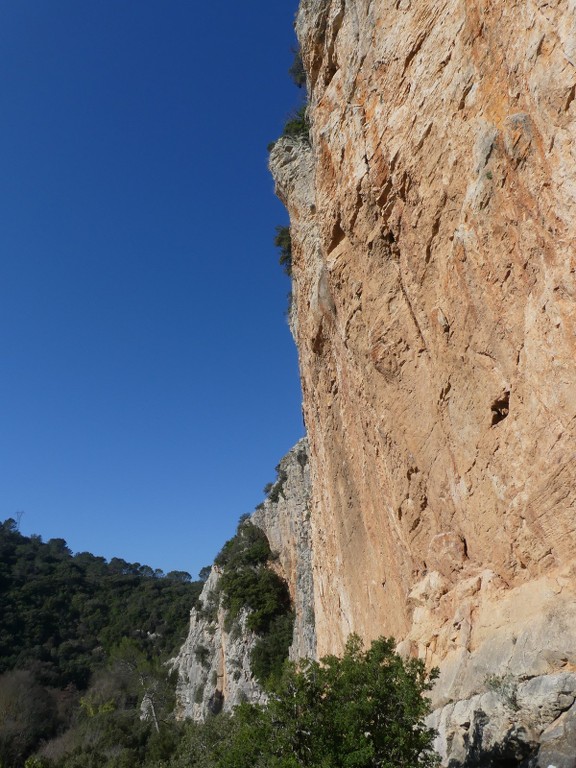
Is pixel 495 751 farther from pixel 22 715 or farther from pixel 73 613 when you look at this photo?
pixel 73 613

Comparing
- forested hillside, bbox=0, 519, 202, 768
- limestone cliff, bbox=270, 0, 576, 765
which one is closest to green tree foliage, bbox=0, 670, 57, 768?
forested hillside, bbox=0, 519, 202, 768

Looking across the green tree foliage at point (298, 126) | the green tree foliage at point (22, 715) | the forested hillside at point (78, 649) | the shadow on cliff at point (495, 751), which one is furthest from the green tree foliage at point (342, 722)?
the green tree foliage at point (22, 715)

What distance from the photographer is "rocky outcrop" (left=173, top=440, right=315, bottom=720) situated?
33188 millimetres

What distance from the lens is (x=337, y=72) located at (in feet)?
46.1

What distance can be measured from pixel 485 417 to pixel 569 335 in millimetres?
2316

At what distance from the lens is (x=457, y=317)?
9.35 meters

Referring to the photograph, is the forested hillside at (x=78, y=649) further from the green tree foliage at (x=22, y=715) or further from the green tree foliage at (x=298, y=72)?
the green tree foliage at (x=298, y=72)

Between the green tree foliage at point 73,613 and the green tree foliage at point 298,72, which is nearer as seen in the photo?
the green tree foliage at point 298,72

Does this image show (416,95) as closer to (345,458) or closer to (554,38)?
(554,38)

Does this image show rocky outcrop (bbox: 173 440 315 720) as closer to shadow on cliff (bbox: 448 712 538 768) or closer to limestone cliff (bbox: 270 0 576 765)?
limestone cliff (bbox: 270 0 576 765)

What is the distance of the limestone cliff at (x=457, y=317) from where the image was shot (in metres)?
7.07

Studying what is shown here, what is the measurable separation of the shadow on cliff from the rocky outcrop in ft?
74.9

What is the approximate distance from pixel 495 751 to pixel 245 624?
33.3 metres

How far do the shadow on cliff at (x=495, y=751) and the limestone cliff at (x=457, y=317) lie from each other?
5.0 inches
